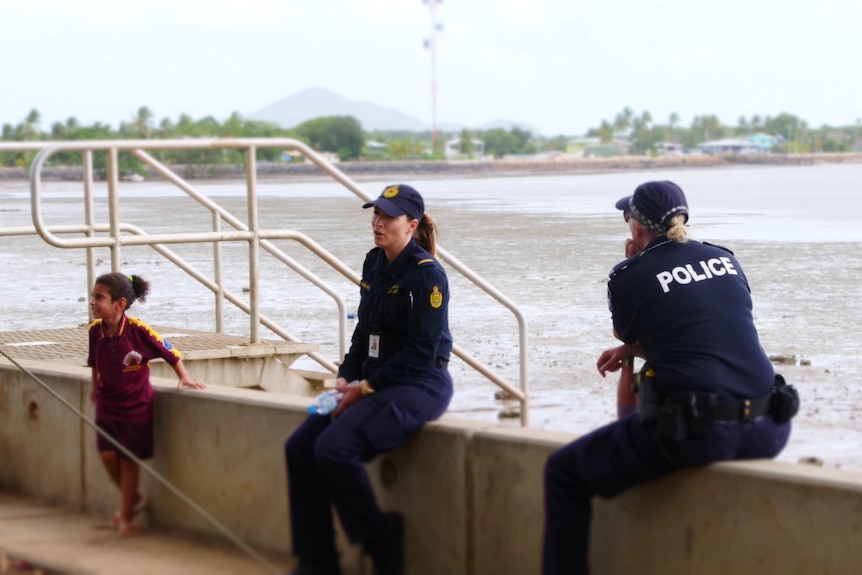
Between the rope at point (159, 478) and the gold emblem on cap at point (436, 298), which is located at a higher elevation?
the gold emblem on cap at point (436, 298)

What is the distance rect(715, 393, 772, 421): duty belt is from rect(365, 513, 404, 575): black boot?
1.32m

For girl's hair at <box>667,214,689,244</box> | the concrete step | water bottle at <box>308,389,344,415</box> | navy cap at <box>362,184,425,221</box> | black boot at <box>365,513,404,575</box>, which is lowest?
the concrete step

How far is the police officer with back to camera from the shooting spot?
13.5 ft

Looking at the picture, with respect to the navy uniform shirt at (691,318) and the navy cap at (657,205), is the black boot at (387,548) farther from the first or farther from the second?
the navy cap at (657,205)

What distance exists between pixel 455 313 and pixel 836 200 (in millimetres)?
33410

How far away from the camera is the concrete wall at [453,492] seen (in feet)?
13.0

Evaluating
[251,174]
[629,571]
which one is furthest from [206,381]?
[629,571]

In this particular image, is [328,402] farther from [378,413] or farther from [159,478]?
[159,478]

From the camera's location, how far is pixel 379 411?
483 cm

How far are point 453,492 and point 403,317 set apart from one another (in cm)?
62

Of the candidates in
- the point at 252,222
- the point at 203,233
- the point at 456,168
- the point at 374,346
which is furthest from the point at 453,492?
the point at 456,168

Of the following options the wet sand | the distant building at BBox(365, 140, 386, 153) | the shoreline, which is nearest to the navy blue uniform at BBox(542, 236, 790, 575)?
the wet sand

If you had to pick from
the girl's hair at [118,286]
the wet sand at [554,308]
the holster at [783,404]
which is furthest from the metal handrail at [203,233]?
the holster at [783,404]

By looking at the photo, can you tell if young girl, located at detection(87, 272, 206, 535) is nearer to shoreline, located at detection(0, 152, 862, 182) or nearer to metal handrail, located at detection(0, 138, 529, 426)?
metal handrail, located at detection(0, 138, 529, 426)
